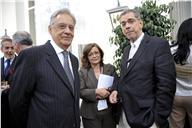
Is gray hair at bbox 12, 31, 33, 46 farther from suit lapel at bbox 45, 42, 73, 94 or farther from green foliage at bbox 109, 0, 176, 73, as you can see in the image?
green foliage at bbox 109, 0, 176, 73

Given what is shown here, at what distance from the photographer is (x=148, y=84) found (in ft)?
8.91

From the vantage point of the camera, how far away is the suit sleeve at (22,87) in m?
2.28

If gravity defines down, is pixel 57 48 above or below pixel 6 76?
above

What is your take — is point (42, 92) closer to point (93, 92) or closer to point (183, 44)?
point (93, 92)

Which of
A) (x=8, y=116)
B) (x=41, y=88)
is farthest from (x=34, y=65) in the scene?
(x=8, y=116)

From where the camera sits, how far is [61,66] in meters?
2.36

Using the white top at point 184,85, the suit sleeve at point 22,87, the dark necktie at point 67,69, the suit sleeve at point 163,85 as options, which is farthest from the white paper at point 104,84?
the suit sleeve at point 22,87

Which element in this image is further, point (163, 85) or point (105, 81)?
point (105, 81)

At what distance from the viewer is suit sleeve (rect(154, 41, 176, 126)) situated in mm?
2652

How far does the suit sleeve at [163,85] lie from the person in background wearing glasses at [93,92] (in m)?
0.76

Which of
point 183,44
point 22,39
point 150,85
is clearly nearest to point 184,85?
point 183,44

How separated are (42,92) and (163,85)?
3.20 ft

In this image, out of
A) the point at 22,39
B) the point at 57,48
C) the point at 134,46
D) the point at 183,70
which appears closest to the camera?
the point at 57,48

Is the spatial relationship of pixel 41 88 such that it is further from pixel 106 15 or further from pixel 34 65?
pixel 106 15
